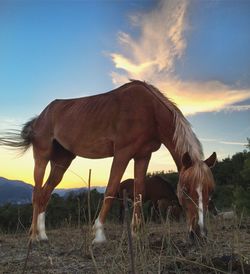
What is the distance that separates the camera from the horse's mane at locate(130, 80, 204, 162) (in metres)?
5.01

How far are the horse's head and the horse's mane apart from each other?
0.61 ft

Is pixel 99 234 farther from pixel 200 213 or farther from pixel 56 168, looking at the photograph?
pixel 56 168

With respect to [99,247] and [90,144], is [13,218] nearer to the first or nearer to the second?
[90,144]

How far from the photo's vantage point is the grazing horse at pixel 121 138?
15.7ft

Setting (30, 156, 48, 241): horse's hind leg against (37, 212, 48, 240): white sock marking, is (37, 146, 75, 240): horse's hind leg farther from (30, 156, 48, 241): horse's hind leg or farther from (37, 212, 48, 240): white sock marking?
(37, 212, 48, 240): white sock marking

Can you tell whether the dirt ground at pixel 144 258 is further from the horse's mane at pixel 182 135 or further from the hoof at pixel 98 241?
the horse's mane at pixel 182 135

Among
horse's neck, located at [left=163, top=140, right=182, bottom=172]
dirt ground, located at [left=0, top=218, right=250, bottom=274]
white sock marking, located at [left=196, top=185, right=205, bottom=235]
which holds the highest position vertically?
horse's neck, located at [left=163, top=140, right=182, bottom=172]

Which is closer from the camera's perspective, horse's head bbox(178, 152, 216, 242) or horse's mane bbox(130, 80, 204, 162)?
horse's head bbox(178, 152, 216, 242)

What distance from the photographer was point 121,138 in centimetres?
536

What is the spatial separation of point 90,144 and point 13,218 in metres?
9.36

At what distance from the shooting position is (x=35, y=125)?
22.6 ft

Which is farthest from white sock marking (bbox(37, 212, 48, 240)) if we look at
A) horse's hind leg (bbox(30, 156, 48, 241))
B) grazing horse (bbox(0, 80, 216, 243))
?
horse's hind leg (bbox(30, 156, 48, 241))

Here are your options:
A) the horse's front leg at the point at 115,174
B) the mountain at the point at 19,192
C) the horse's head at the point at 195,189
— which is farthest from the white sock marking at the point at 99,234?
the horse's head at the point at 195,189

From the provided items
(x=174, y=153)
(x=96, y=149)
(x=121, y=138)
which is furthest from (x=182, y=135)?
(x=96, y=149)
